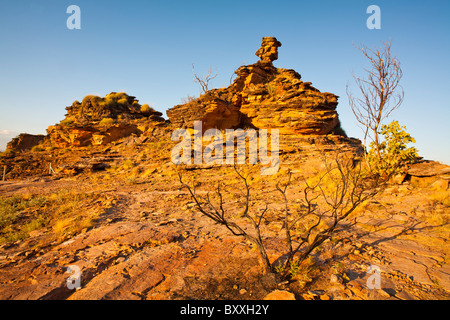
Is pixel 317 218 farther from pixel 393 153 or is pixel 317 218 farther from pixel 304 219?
pixel 393 153

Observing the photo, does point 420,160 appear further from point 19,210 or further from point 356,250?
point 19,210

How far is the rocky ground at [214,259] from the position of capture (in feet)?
9.71

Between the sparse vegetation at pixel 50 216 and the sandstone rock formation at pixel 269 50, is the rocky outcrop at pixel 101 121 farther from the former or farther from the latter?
the sparse vegetation at pixel 50 216

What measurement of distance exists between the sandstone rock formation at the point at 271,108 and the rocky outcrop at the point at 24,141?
21.1 metres


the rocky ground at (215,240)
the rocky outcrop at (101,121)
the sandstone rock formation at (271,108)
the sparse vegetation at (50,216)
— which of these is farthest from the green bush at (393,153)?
the rocky outcrop at (101,121)

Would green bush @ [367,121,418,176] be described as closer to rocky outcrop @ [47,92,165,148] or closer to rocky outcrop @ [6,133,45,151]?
rocky outcrop @ [47,92,165,148]

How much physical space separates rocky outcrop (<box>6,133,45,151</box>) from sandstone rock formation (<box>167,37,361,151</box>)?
2112 cm

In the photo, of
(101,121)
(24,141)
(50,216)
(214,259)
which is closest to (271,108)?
(214,259)

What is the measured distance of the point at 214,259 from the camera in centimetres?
387

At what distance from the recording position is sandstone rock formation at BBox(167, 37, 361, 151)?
47.9ft

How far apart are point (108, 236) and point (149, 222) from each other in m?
1.19

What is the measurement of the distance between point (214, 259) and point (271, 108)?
546 inches

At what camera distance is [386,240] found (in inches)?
183

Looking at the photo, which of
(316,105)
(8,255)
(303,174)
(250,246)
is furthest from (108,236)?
(316,105)
